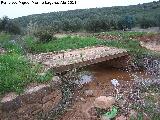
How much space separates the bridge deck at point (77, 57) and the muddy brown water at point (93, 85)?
49 centimetres

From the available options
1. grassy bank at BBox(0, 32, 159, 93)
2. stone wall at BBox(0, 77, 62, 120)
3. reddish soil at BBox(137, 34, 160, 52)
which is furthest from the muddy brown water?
reddish soil at BBox(137, 34, 160, 52)

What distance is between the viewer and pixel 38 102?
6734 millimetres

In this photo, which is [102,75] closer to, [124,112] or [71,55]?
[71,55]

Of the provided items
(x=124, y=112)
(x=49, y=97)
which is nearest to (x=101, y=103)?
(x=124, y=112)

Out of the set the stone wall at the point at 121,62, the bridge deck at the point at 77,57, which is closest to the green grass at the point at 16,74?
the bridge deck at the point at 77,57

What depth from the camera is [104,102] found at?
24.1 feet

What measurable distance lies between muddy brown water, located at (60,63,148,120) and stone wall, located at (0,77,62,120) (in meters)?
0.45

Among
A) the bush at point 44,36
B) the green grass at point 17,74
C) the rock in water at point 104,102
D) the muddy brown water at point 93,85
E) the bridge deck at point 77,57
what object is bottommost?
the muddy brown water at point 93,85

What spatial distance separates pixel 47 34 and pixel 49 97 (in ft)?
26.5

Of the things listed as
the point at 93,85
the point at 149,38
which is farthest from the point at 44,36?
the point at 93,85

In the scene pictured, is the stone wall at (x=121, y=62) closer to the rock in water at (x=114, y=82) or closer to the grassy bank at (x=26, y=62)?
the grassy bank at (x=26, y=62)

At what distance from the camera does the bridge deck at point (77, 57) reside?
9.04m

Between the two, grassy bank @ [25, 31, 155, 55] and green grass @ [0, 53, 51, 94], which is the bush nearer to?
grassy bank @ [25, 31, 155, 55]

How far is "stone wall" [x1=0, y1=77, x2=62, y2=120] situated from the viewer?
20.7ft
